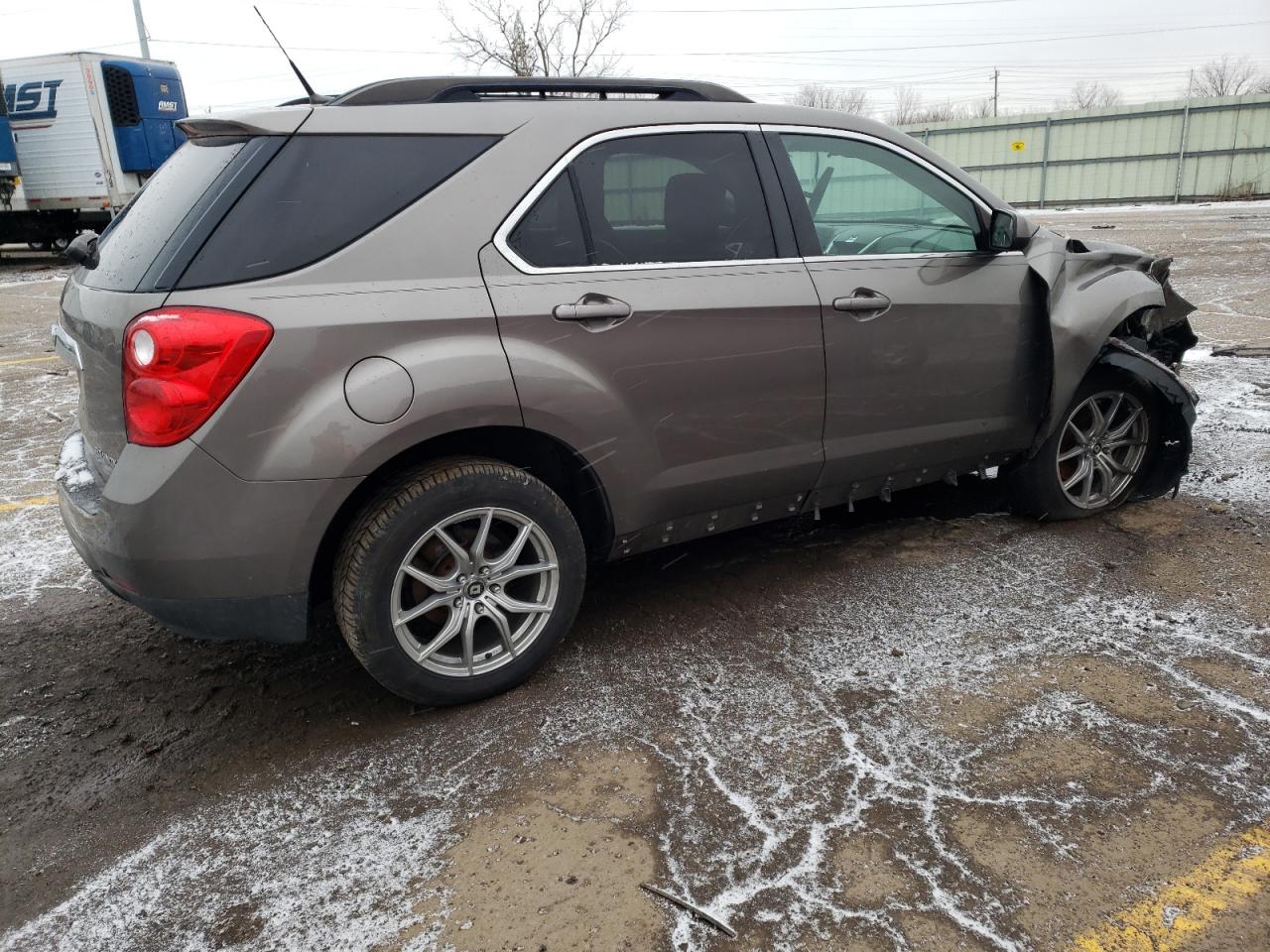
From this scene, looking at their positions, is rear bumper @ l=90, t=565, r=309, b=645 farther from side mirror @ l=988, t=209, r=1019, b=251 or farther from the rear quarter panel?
side mirror @ l=988, t=209, r=1019, b=251

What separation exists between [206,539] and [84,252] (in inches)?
51.4

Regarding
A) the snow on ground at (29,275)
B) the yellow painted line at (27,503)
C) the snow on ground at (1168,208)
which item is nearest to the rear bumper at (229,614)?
the yellow painted line at (27,503)

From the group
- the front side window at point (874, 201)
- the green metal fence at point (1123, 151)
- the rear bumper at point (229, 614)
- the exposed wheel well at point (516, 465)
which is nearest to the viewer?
the rear bumper at point (229, 614)

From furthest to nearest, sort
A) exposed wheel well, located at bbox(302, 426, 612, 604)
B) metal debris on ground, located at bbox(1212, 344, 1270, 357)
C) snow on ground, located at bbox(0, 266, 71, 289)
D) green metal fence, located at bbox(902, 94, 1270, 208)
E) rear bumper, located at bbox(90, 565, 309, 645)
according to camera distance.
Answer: green metal fence, located at bbox(902, 94, 1270, 208) → snow on ground, located at bbox(0, 266, 71, 289) → metal debris on ground, located at bbox(1212, 344, 1270, 357) → exposed wheel well, located at bbox(302, 426, 612, 604) → rear bumper, located at bbox(90, 565, 309, 645)

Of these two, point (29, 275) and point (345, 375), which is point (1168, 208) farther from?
point (345, 375)

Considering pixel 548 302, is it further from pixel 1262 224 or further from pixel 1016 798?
pixel 1262 224

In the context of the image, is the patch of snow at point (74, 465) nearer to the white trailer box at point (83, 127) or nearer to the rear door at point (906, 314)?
the rear door at point (906, 314)

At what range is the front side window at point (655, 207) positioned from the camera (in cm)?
286

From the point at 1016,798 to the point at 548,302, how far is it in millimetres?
1888

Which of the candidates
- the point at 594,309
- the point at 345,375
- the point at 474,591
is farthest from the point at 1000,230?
the point at 345,375

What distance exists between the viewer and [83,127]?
17.3 meters

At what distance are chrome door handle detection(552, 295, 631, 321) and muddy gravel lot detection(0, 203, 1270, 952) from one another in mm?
1195

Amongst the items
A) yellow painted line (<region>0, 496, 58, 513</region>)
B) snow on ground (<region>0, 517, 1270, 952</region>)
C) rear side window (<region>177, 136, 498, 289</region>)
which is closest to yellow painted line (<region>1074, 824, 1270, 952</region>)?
snow on ground (<region>0, 517, 1270, 952</region>)

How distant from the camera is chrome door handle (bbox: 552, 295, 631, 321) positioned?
279 cm
